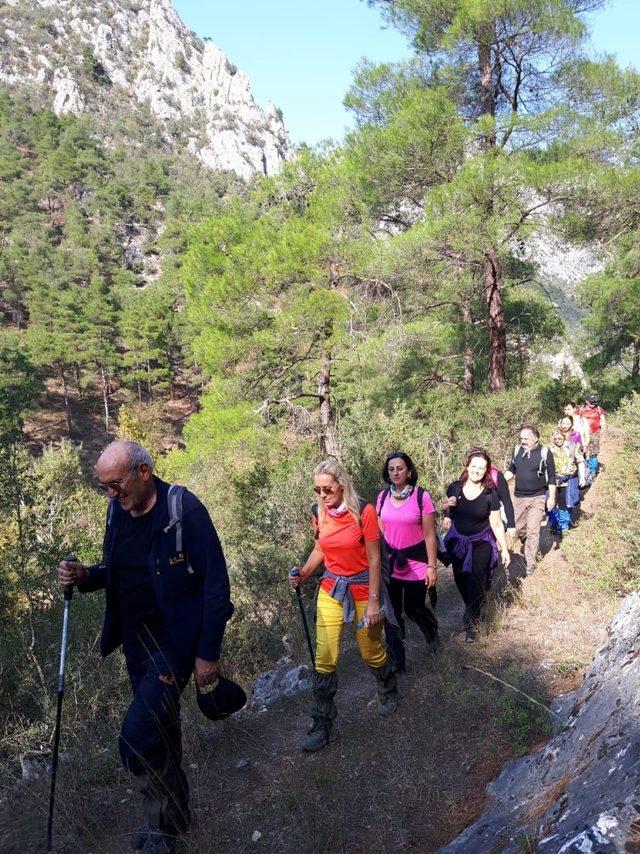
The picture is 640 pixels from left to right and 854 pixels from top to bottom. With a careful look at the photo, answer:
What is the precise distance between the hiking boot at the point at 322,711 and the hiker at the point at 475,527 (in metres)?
1.54

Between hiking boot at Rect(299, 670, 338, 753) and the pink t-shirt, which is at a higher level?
the pink t-shirt

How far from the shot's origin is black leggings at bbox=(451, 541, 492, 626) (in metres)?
4.27

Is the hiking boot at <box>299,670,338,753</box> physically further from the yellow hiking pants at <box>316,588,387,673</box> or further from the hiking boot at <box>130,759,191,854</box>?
the hiking boot at <box>130,759,191,854</box>

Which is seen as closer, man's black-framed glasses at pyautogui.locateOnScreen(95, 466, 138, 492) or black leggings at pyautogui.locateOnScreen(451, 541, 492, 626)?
man's black-framed glasses at pyautogui.locateOnScreen(95, 466, 138, 492)

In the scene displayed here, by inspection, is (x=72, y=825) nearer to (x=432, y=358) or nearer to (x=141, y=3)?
(x=432, y=358)

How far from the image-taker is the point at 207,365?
12375 mm

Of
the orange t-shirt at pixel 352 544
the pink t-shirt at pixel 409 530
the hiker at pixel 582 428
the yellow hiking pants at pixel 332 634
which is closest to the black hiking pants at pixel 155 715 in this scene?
the yellow hiking pants at pixel 332 634

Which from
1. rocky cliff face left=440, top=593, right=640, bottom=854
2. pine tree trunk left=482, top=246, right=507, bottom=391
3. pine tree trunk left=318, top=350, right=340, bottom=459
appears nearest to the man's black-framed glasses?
rocky cliff face left=440, top=593, right=640, bottom=854

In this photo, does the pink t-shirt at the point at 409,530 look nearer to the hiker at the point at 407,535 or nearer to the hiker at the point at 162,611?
Result: the hiker at the point at 407,535

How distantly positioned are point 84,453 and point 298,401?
2441cm

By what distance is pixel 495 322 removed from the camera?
11133 mm

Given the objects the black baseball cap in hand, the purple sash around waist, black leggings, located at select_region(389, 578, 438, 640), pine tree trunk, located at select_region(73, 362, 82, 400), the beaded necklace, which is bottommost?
black leggings, located at select_region(389, 578, 438, 640)

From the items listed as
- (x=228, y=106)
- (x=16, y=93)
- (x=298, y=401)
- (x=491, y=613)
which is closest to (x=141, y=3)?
(x=228, y=106)

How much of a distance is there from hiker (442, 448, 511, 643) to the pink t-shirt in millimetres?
473
